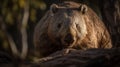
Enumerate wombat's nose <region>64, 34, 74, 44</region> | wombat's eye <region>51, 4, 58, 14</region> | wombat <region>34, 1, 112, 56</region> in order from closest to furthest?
1. wombat's nose <region>64, 34, 74, 44</region>
2. wombat <region>34, 1, 112, 56</region>
3. wombat's eye <region>51, 4, 58, 14</region>

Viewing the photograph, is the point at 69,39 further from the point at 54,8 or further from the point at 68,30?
the point at 54,8

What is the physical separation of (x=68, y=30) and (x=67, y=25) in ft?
0.37

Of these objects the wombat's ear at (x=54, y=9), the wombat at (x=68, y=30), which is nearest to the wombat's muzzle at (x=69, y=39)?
the wombat at (x=68, y=30)

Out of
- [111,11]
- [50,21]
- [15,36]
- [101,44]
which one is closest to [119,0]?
[111,11]

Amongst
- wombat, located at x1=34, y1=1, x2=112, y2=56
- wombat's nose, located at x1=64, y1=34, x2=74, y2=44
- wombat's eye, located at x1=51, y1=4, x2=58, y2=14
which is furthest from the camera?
wombat's eye, located at x1=51, y1=4, x2=58, y2=14

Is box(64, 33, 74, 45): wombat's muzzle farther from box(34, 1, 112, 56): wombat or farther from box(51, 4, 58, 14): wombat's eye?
box(51, 4, 58, 14): wombat's eye

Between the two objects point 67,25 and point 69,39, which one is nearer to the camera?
point 69,39

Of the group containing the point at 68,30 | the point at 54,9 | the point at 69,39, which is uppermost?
the point at 54,9

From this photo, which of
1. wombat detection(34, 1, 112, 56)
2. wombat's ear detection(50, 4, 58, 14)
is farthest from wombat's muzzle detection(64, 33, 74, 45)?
wombat's ear detection(50, 4, 58, 14)

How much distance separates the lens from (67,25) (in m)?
7.22

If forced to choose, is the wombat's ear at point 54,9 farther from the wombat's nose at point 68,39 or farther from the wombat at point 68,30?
the wombat's nose at point 68,39

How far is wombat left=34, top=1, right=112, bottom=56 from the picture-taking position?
7.23 meters

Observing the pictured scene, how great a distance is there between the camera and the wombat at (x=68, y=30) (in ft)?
23.7

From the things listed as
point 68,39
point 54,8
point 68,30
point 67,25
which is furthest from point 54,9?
point 68,39
